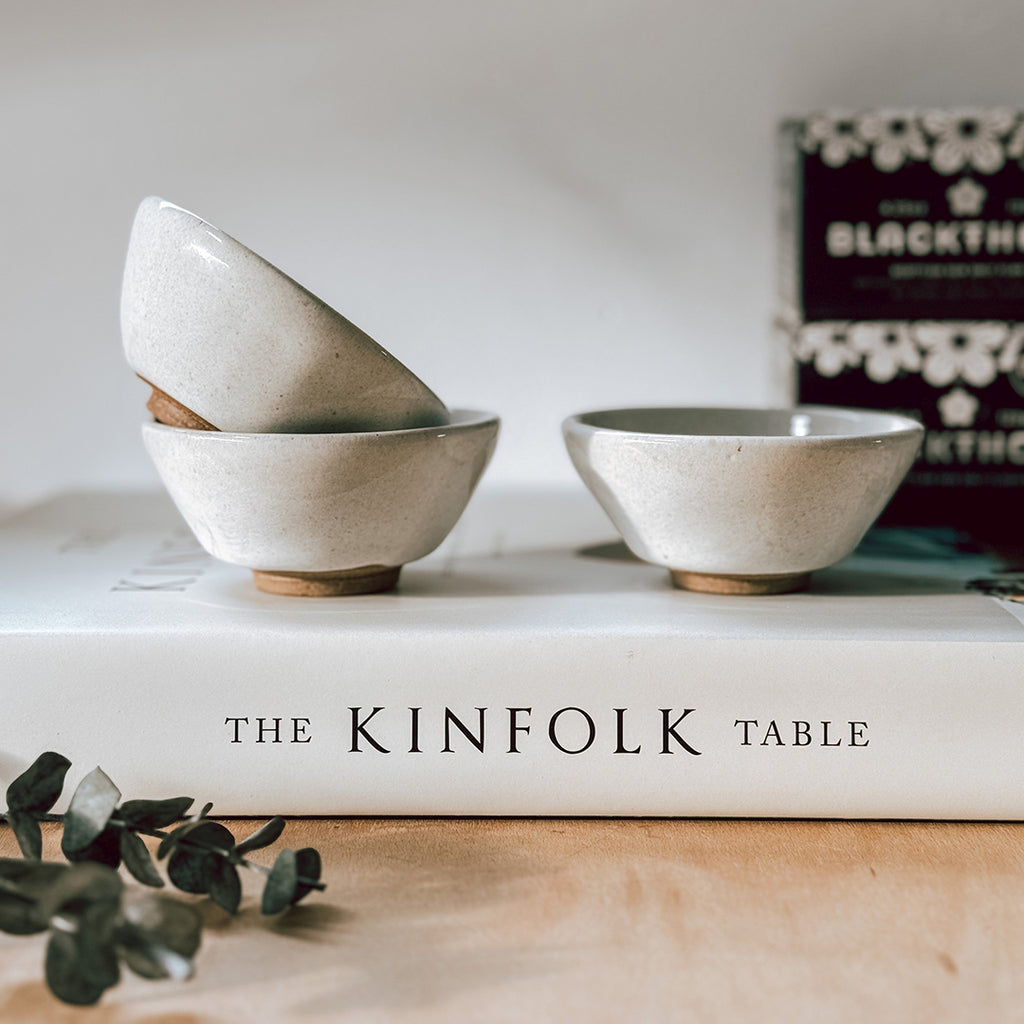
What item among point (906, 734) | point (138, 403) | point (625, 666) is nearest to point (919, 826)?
point (906, 734)

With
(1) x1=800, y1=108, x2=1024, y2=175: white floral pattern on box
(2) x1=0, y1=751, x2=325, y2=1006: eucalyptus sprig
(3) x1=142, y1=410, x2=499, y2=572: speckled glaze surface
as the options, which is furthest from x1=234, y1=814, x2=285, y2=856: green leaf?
(1) x1=800, y1=108, x2=1024, y2=175: white floral pattern on box

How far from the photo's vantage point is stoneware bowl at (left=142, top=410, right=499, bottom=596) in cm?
52

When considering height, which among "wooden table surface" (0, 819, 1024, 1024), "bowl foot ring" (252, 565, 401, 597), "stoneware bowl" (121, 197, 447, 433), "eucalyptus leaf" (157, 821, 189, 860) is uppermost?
"stoneware bowl" (121, 197, 447, 433)

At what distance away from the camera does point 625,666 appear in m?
0.48

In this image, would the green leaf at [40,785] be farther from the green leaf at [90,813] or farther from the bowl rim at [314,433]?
the bowl rim at [314,433]

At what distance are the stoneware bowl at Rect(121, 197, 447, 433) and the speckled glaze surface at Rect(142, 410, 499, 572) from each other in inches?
0.6

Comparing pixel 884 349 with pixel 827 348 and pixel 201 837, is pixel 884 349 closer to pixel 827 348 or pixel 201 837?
pixel 827 348

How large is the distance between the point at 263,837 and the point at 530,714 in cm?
12

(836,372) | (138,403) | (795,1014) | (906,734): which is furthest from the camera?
(138,403)

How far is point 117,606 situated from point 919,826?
0.38m

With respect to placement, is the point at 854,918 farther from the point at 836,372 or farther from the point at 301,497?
the point at 836,372

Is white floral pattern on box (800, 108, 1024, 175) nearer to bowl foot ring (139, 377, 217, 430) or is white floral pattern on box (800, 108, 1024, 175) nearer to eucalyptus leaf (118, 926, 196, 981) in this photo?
bowl foot ring (139, 377, 217, 430)

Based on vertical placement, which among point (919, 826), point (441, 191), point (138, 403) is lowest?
point (919, 826)

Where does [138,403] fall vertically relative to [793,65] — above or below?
below
